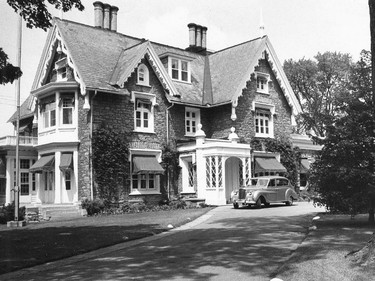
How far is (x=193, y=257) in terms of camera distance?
10062 millimetres

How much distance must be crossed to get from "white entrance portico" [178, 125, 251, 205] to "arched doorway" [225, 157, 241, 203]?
43cm

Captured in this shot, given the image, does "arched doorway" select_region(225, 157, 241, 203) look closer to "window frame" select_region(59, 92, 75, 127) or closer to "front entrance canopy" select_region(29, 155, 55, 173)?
"window frame" select_region(59, 92, 75, 127)

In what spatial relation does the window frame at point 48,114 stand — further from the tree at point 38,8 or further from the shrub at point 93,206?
the tree at point 38,8

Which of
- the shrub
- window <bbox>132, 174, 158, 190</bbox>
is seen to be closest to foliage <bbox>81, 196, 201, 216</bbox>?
the shrub

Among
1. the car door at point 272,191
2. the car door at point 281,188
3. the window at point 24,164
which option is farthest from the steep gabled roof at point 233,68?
the window at point 24,164

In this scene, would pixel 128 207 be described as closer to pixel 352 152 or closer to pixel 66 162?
pixel 66 162

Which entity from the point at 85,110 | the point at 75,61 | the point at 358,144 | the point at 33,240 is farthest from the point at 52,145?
the point at 358,144

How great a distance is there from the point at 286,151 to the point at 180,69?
31.6 ft

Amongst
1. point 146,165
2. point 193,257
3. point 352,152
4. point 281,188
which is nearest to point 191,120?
point 146,165

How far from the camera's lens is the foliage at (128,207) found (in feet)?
82.2

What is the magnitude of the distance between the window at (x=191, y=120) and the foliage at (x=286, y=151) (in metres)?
4.42

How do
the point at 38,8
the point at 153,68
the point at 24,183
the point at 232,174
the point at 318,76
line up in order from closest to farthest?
1. the point at 38,8
2. the point at 153,68
3. the point at 232,174
4. the point at 24,183
5. the point at 318,76

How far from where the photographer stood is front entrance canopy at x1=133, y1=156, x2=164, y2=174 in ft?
90.0

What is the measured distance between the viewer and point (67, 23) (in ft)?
97.3
